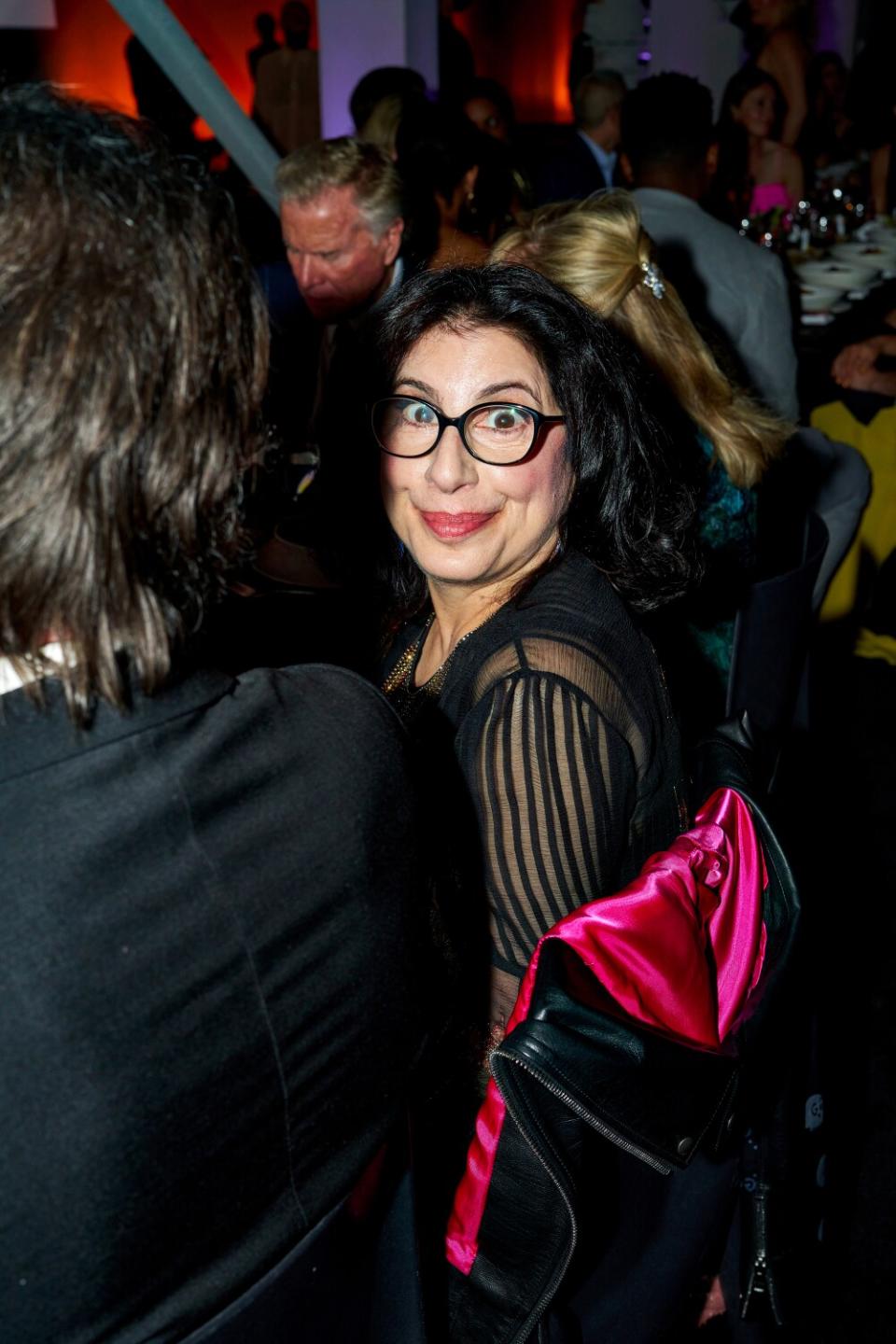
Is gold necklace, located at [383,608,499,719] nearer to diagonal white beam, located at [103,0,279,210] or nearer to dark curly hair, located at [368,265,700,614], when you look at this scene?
dark curly hair, located at [368,265,700,614]

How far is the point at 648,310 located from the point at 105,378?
5.72ft

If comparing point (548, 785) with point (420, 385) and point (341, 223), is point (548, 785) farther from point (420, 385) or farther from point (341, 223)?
point (341, 223)

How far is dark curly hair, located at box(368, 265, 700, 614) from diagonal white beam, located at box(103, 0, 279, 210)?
3.08 m

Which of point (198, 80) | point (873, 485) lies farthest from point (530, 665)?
point (198, 80)

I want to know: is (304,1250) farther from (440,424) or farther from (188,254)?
(440,424)

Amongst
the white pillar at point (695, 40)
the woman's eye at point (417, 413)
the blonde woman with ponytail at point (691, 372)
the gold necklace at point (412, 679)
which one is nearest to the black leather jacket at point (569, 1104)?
the gold necklace at point (412, 679)

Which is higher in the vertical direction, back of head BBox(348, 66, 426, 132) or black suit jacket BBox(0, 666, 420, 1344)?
back of head BBox(348, 66, 426, 132)

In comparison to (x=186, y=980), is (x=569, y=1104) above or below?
below

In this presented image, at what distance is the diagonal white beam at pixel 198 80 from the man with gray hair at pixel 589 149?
1490mm

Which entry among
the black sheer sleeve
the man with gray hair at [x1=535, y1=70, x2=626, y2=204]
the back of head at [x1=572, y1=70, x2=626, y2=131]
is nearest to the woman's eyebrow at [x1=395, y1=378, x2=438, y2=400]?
the black sheer sleeve

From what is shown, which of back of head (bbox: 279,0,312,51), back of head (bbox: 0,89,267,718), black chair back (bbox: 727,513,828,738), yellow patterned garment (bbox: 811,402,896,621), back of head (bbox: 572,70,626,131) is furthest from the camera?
back of head (bbox: 279,0,312,51)

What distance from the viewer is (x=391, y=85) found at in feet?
18.1

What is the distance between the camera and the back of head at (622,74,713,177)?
359 cm

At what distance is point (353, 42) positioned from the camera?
23.3 feet
